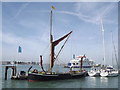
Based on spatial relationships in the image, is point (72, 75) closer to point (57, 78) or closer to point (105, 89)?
point (57, 78)

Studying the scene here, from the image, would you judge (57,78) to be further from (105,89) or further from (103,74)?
(103,74)

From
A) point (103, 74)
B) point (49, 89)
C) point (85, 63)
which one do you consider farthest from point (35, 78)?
point (85, 63)

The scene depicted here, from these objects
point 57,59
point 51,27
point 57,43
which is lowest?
point 57,59

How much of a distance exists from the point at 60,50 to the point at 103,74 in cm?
1807

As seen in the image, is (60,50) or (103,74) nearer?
(60,50)

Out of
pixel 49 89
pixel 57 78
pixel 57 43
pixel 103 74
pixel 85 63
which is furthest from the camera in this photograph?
pixel 85 63

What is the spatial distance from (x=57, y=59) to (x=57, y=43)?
14.2 feet

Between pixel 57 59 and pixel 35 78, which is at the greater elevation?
pixel 57 59

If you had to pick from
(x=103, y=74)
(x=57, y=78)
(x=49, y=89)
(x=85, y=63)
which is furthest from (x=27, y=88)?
(x=85, y=63)

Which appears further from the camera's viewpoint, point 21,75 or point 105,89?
point 21,75

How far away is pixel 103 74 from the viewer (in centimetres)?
4775

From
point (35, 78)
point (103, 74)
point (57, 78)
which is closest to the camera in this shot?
point (35, 78)

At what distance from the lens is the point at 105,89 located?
2752 cm

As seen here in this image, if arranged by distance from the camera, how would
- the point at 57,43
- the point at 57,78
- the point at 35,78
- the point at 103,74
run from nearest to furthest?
1. the point at 35,78
2. the point at 57,78
3. the point at 57,43
4. the point at 103,74
